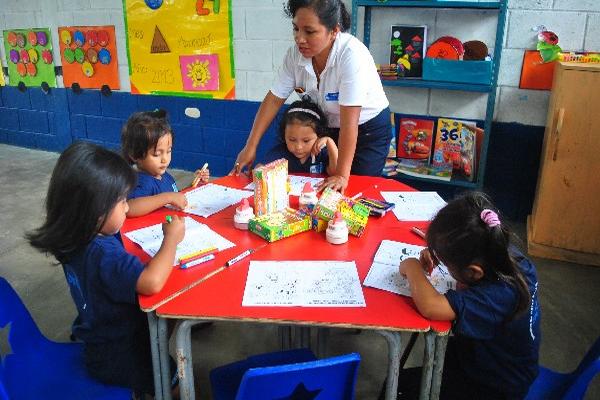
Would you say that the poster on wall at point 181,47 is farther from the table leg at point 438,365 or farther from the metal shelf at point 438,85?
the table leg at point 438,365

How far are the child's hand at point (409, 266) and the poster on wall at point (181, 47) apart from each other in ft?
9.71

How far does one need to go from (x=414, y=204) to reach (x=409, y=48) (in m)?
1.71

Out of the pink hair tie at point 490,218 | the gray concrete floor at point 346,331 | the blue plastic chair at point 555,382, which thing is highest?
the pink hair tie at point 490,218

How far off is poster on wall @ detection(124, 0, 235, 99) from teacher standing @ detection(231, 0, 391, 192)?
1.72 m

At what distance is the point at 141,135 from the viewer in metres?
1.89

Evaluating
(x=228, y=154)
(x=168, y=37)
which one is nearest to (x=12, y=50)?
(x=168, y=37)

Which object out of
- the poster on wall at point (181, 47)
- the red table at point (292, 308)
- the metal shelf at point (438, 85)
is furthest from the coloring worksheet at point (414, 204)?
the poster on wall at point (181, 47)

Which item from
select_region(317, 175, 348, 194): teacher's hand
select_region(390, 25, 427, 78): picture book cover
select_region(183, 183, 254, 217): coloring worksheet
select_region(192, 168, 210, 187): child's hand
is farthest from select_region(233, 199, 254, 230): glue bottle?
select_region(390, 25, 427, 78): picture book cover

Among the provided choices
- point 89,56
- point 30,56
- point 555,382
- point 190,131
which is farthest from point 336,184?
point 30,56

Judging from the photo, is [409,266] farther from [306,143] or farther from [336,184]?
[306,143]

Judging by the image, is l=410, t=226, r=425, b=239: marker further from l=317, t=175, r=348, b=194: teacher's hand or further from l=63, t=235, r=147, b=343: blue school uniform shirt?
l=63, t=235, r=147, b=343: blue school uniform shirt

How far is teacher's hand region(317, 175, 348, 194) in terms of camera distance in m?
1.92

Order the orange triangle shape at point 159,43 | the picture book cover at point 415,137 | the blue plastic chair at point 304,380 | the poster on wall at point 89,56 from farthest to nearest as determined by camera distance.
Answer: the poster on wall at point 89,56, the orange triangle shape at point 159,43, the picture book cover at point 415,137, the blue plastic chair at point 304,380

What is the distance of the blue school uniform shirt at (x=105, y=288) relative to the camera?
123 centimetres
